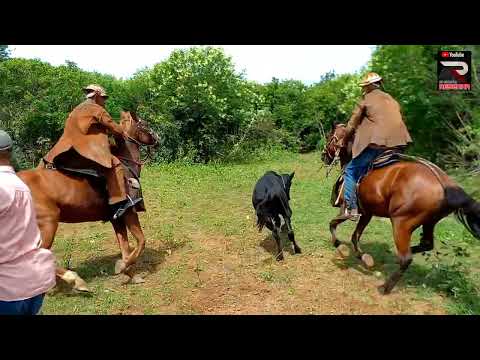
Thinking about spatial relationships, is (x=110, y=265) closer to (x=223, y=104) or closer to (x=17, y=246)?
(x=17, y=246)

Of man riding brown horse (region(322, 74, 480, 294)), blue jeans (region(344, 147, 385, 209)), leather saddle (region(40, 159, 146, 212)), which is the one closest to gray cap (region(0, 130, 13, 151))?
leather saddle (region(40, 159, 146, 212))

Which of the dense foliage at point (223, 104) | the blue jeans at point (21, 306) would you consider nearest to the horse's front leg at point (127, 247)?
the blue jeans at point (21, 306)

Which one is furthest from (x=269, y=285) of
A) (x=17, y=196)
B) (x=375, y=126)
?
(x=17, y=196)

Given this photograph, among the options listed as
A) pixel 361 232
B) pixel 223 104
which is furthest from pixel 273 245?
pixel 223 104

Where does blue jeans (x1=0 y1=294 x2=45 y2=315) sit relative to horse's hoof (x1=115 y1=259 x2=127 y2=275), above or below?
above

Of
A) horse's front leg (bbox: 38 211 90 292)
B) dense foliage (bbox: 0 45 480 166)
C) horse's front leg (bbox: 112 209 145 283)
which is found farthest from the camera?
dense foliage (bbox: 0 45 480 166)

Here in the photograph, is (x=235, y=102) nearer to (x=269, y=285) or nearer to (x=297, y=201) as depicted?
(x=297, y=201)

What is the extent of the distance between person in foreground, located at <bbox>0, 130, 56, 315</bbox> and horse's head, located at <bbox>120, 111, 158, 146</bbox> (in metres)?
3.01

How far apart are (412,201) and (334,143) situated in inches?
83.9

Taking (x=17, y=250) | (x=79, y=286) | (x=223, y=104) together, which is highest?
(x=223, y=104)

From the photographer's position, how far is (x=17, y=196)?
3.32 m

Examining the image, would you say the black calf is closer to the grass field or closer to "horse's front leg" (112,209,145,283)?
the grass field

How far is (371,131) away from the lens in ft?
19.5

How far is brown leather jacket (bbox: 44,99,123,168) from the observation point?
5566 mm
